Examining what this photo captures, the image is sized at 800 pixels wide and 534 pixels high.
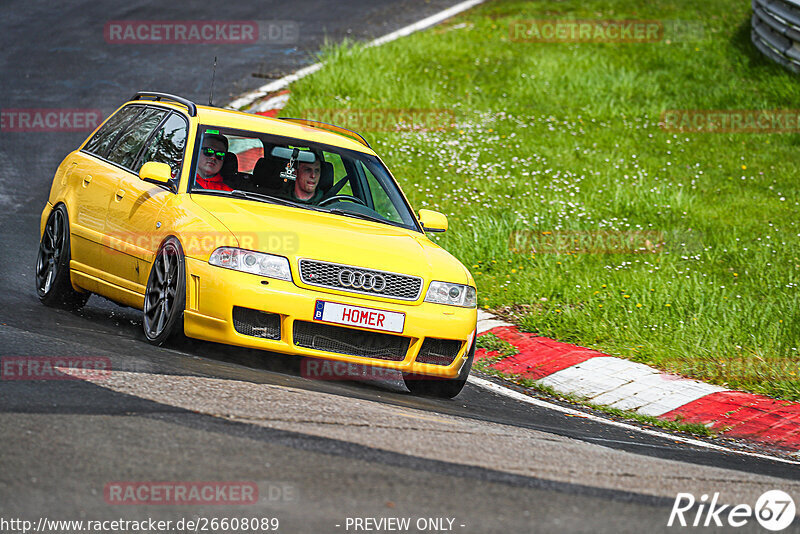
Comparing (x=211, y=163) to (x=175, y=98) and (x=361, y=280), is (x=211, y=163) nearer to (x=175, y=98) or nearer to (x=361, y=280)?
(x=175, y=98)

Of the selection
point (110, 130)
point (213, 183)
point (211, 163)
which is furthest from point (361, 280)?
point (110, 130)

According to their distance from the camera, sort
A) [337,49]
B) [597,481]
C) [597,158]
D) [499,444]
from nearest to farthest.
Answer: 1. [597,481]
2. [499,444]
3. [597,158]
4. [337,49]

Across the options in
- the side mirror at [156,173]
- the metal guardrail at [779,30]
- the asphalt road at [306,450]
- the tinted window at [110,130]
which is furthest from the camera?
the metal guardrail at [779,30]

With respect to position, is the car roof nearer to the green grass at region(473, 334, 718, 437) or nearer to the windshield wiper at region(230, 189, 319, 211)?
the windshield wiper at region(230, 189, 319, 211)

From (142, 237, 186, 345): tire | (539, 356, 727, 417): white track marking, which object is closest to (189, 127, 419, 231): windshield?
(142, 237, 186, 345): tire

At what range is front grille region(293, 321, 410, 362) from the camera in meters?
6.68

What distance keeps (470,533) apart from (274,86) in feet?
46.7

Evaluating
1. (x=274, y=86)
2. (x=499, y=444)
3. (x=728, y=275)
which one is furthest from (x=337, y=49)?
(x=499, y=444)

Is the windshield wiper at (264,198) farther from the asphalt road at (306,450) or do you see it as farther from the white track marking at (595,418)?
the white track marking at (595,418)

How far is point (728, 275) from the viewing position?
36.4ft

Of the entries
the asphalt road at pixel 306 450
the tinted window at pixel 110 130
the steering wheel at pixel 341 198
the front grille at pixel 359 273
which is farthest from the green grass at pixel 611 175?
the tinted window at pixel 110 130

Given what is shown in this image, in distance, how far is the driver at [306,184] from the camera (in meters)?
7.91

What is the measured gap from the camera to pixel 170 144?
314 inches

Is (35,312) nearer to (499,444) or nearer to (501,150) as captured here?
(499,444)
